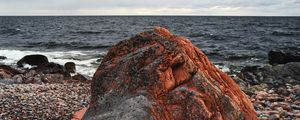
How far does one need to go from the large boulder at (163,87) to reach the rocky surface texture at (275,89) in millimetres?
5300

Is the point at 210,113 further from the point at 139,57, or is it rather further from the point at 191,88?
the point at 139,57

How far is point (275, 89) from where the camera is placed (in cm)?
1780

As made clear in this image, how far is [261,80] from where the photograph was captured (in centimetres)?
2045

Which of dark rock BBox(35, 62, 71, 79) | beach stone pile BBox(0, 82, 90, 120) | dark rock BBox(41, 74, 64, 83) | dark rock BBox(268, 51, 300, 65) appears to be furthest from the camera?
dark rock BBox(268, 51, 300, 65)

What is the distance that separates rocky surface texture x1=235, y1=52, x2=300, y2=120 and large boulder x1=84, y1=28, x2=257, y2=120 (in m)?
5.30

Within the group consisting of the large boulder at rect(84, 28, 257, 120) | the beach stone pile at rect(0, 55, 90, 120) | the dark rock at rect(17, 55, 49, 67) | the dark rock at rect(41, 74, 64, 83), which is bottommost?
the dark rock at rect(17, 55, 49, 67)

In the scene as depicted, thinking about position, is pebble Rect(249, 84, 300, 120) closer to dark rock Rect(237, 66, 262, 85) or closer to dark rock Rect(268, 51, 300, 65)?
dark rock Rect(237, 66, 262, 85)

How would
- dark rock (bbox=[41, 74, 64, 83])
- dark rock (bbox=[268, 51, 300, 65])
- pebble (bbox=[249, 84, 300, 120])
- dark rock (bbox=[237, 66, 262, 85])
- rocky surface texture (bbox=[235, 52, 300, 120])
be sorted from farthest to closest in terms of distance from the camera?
dark rock (bbox=[268, 51, 300, 65]), dark rock (bbox=[237, 66, 262, 85]), dark rock (bbox=[41, 74, 64, 83]), rocky surface texture (bbox=[235, 52, 300, 120]), pebble (bbox=[249, 84, 300, 120])

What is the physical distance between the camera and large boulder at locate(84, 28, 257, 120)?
6379mm

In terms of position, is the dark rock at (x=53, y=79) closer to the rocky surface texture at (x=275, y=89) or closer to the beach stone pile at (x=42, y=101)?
the beach stone pile at (x=42, y=101)

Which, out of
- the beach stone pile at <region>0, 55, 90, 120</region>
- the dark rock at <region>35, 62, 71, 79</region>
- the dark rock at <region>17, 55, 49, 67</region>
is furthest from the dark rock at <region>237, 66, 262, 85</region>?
the dark rock at <region>17, 55, 49, 67</region>

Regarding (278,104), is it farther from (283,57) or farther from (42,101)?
(283,57)

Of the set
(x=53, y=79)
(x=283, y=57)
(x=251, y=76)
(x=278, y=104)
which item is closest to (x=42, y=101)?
(x=53, y=79)

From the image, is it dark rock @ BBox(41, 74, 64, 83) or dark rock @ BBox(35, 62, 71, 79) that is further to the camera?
dark rock @ BBox(35, 62, 71, 79)
